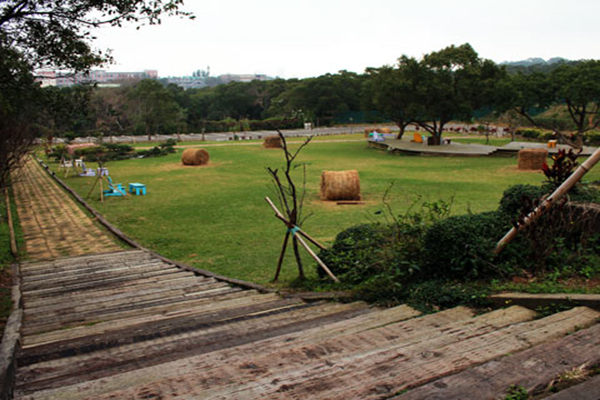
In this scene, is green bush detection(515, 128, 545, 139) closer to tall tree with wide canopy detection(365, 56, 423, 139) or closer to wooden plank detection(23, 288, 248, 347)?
tall tree with wide canopy detection(365, 56, 423, 139)

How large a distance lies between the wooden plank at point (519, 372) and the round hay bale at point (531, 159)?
2044 centimetres

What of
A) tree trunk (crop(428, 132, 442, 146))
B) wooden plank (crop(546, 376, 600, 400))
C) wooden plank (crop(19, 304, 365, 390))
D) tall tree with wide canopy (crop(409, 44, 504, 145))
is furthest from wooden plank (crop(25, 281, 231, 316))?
tree trunk (crop(428, 132, 442, 146))

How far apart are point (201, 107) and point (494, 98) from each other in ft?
180

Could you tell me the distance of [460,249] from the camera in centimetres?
522

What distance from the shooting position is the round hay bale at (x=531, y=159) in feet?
70.0

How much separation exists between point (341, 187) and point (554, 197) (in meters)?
10.8

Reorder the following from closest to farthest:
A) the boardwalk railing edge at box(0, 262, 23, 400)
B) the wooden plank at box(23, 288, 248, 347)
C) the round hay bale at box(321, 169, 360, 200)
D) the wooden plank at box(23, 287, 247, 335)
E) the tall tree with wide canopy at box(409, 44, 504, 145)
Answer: the boardwalk railing edge at box(0, 262, 23, 400) → the wooden plank at box(23, 288, 248, 347) → the wooden plank at box(23, 287, 247, 335) → the round hay bale at box(321, 169, 360, 200) → the tall tree with wide canopy at box(409, 44, 504, 145)

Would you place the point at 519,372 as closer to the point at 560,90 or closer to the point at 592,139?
the point at 560,90

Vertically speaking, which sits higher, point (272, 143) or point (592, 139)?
point (272, 143)

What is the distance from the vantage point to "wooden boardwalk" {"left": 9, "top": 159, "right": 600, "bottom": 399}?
8.23 feet

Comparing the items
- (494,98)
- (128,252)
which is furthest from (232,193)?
(494,98)

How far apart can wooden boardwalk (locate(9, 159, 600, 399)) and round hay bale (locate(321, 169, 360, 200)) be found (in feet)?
33.4

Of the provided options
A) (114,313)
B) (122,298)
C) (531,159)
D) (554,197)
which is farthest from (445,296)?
(531,159)

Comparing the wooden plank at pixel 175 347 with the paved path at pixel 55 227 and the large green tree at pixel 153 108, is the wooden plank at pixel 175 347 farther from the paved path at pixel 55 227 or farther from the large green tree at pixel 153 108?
the large green tree at pixel 153 108
